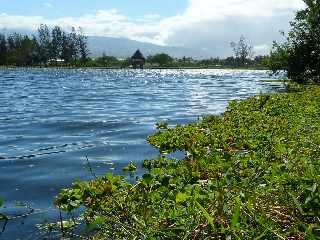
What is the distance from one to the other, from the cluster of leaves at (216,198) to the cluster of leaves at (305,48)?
3792 cm

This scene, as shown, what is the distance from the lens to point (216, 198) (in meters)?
6.89

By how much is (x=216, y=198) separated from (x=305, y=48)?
4635 cm

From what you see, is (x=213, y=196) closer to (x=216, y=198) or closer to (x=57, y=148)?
(x=216, y=198)

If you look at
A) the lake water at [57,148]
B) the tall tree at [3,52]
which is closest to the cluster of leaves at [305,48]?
the lake water at [57,148]

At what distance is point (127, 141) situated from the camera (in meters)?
18.9

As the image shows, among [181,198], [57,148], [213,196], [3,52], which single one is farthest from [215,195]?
[3,52]

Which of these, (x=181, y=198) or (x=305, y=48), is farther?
(x=305, y=48)

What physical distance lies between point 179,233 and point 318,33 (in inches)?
1875

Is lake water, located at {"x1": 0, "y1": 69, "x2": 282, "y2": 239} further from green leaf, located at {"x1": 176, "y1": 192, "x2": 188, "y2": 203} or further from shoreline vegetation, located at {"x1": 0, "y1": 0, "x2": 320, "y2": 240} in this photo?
green leaf, located at {"x1": 176, "y1": 192, "x2": 188, "y2": 203}

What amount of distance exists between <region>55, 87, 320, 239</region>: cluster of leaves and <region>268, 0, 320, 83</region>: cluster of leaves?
37.9 metres

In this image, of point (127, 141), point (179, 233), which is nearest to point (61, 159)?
point (127, 141)

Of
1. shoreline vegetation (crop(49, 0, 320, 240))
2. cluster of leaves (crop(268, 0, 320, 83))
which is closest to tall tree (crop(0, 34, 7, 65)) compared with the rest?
cluster of leaves (crop(268, 0, 320, 83))

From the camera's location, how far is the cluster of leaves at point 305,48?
164 ft

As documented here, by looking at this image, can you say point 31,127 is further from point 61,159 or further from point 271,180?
point 271,180
